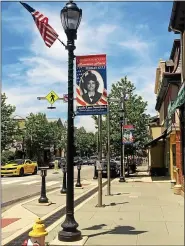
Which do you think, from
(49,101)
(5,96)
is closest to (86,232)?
(49,101)

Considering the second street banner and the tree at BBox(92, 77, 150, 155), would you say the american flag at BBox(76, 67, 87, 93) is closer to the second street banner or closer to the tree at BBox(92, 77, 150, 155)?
the second street banner

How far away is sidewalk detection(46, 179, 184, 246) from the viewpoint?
7.47 metres

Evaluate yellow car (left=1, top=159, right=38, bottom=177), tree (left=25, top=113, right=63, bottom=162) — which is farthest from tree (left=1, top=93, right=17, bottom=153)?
yellow car (left=1, top=159, right=38, bottom=177)

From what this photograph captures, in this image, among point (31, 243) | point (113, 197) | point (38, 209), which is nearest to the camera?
point (31, 243)

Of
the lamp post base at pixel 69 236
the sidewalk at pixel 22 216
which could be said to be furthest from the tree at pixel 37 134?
the lamp post base at pixel 69 236

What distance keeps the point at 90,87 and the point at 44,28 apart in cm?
161

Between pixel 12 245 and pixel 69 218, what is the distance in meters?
1.16

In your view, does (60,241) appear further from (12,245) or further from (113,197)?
(113,197)

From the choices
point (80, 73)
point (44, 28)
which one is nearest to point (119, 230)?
point (80, 73)

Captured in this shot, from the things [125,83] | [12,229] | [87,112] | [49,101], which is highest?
[125,83]

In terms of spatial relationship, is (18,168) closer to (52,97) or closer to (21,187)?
(21,187)

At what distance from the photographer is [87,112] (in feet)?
28.7

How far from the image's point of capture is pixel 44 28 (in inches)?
331

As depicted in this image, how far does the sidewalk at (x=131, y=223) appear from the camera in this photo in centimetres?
747
